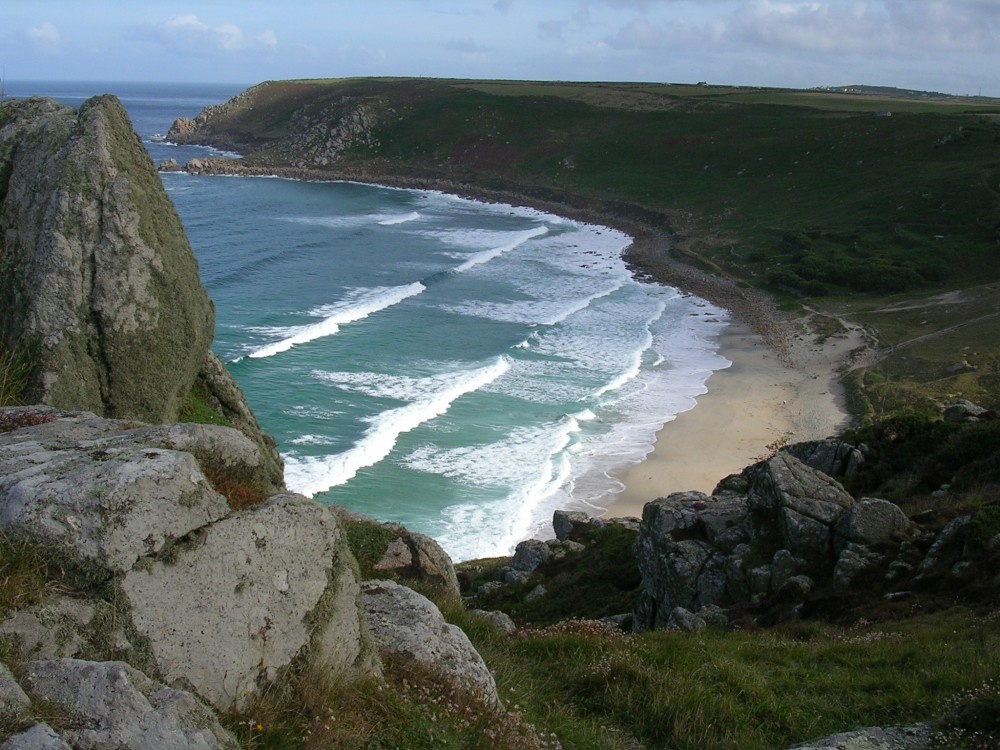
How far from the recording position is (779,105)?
11206cm

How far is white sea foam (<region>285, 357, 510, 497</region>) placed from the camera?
26.3 m

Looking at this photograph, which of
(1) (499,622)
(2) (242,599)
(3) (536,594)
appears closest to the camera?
(2) (242,599)

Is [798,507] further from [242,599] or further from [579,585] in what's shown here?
[242,599]

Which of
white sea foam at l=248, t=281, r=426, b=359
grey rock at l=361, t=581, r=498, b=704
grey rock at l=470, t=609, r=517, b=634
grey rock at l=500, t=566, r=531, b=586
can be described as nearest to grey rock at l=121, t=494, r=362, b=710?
grey rock at l=361, t=581, r=498, b=704

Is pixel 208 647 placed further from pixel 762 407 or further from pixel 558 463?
pixel 762 407

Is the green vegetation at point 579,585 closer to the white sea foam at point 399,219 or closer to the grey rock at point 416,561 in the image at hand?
the grey rock at point 416,561

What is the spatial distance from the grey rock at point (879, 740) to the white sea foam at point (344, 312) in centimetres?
3304

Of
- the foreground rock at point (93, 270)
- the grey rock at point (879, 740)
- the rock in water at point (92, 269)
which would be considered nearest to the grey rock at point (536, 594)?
the foreground rock at point (93, 270)

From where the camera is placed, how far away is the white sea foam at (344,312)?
128 ft

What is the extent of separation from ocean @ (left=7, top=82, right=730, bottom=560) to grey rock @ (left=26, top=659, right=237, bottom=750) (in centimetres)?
1883

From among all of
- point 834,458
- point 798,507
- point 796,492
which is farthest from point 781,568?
point 834,458

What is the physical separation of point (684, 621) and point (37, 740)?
10614mm

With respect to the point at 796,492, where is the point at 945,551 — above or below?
below

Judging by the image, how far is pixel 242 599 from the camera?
5.38m
